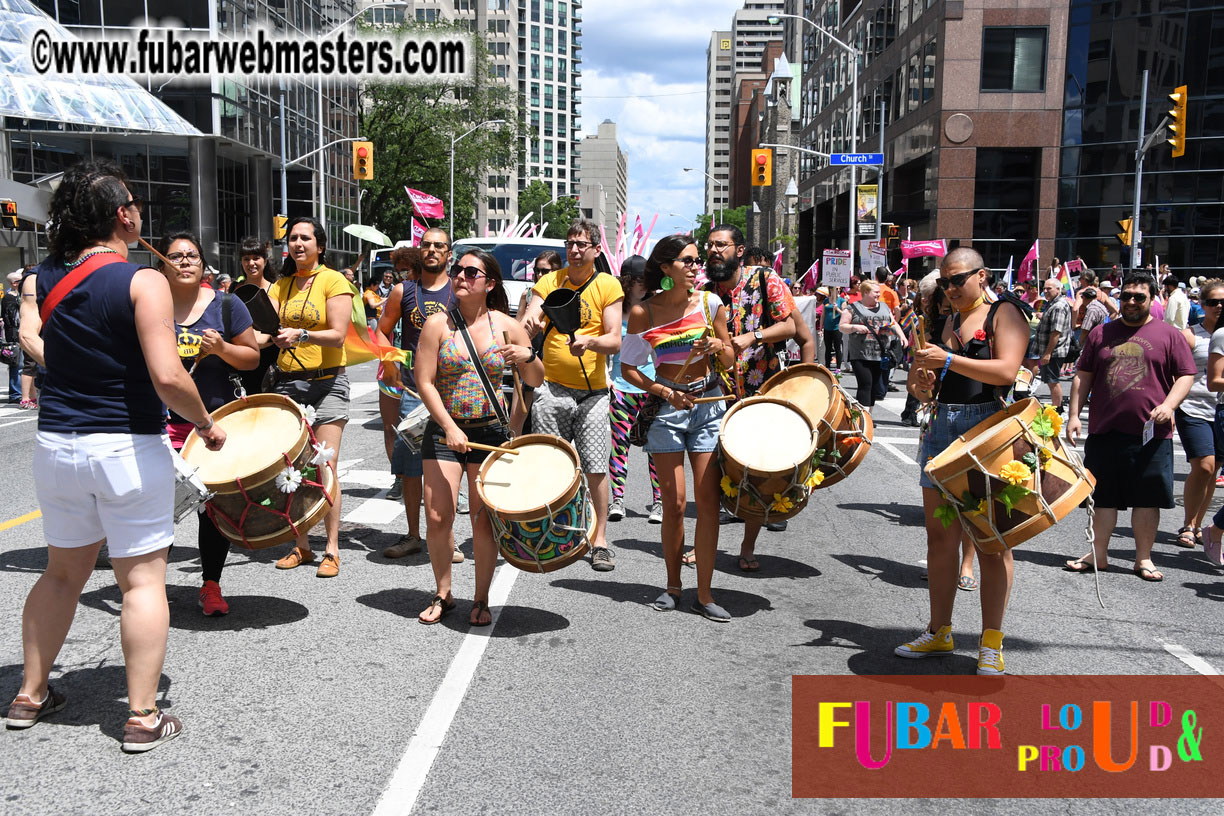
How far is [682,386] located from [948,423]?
1391 millimetres

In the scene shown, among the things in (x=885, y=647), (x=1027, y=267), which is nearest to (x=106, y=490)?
(x=885, y=647)

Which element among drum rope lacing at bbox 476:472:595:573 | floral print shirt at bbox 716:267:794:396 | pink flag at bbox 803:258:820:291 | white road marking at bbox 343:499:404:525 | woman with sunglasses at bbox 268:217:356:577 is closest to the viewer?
drum rope lacing at bbox 476:472:595:573

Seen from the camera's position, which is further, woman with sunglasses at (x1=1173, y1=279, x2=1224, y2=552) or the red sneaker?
woman with sunglasses at (x1=1173, y1=279, x2=1224, y2=552)

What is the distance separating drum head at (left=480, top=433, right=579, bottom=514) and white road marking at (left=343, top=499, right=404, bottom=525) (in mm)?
3133

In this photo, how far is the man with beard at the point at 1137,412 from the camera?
6602mm

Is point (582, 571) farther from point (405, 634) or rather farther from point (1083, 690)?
point (1083, 690)

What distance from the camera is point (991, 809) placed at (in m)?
3.51

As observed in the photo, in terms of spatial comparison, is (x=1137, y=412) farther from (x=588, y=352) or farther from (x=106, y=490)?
(x=106, y=490)

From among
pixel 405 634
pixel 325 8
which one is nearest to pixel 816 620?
pixel 405 634

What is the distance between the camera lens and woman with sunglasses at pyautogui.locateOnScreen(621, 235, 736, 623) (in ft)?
17.9

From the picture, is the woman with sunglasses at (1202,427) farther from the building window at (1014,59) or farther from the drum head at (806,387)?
the building window at (1014,59)

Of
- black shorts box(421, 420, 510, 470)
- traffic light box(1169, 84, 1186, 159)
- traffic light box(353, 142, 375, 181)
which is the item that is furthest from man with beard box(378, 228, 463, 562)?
traffic light box(353, 142, 375, 181)

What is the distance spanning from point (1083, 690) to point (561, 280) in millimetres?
3979

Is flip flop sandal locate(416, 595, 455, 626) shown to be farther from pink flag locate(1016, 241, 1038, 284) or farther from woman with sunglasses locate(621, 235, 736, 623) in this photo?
pink flag locate(1016, 241, 1038, 284)
